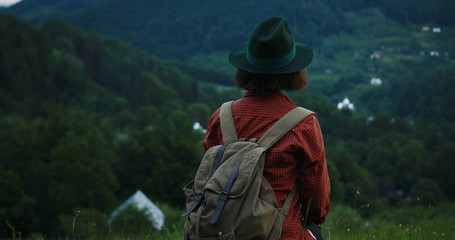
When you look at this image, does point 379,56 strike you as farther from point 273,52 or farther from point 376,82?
point 273,52

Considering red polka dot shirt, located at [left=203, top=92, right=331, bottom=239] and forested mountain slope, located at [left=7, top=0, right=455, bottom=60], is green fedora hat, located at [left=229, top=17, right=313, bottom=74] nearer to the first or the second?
red polka dot shirt, located at [left=203, top=92, right=331, bottom=239]

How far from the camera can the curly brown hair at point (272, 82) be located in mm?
2044

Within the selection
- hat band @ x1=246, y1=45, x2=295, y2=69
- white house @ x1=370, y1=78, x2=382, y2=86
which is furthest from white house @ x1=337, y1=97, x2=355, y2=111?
hat band @ x1=246, y1=45, x2=295, y2=69

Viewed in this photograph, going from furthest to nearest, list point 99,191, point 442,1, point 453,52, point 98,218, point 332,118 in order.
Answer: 1. point 442,1
2. point 453,52
3. point 332,118
4. point 99,191
5. point 98,218

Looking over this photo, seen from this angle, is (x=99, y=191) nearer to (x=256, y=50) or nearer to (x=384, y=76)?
(x=256, y=50)

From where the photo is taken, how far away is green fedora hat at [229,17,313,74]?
2006mm

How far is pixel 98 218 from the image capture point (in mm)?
21891

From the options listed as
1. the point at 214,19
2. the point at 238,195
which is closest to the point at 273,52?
the point at 238,195

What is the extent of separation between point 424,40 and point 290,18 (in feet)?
143

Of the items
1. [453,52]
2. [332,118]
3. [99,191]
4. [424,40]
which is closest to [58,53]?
[332,118]

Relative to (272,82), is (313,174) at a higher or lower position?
lower

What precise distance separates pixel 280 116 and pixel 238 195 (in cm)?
44

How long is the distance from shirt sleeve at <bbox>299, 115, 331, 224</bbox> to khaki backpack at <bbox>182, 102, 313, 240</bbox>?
0.07 metres

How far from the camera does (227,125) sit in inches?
81.2
